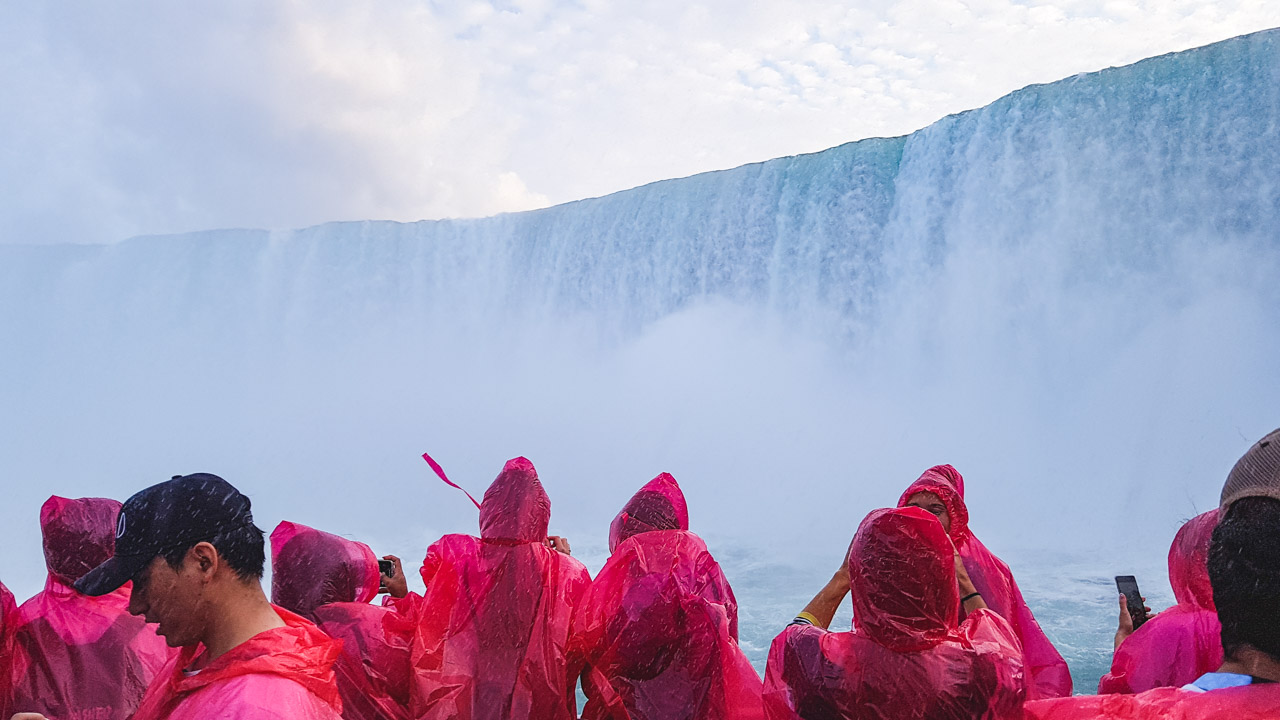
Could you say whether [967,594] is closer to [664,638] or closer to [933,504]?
[933,504]

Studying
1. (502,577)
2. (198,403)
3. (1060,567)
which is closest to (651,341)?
(1060,567)

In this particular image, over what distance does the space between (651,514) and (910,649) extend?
35.6 inches

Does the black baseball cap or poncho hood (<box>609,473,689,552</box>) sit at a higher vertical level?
the black baseball cap

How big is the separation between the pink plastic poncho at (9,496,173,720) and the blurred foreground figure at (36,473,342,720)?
1.01m

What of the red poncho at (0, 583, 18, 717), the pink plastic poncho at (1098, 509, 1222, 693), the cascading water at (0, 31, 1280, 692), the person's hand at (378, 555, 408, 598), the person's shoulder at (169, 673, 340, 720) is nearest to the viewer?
the person's shoulder at (169, 673, 340, 720)

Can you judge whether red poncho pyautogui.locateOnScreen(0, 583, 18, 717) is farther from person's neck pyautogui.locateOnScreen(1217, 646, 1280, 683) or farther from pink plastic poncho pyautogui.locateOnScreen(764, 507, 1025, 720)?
person's neck pyautogui.locateOnScreen(1217, 646, 1280, 683)

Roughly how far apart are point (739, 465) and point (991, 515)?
374cm

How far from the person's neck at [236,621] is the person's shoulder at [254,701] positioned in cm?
7

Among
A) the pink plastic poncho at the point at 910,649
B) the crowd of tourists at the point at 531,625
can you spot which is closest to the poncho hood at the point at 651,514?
the crowd of tourists at the point at 531,625

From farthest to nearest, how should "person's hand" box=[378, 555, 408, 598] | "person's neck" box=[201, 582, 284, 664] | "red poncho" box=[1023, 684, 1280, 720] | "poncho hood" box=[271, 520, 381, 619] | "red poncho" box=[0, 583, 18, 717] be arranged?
"person's hand" box=[378, 555, 408, 598]
"poncho hood" box=[271, 520, 381, 619]
"red poncho" box=[0, 583, 18, 717]
"person's neck" box=[201, 582, 284, 664]
"red poncho" box=[1023, 684, 1280, 720]

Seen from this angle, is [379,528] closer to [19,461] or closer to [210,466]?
[210,466]

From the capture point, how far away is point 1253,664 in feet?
2.78

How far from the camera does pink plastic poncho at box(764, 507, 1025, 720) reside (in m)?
1.34

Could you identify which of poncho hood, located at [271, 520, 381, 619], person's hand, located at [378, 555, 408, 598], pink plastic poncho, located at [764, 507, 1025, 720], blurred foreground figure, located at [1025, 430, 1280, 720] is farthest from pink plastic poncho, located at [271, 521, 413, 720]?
blurred foreground figure, located at [1025, 430, 1280, 720]
